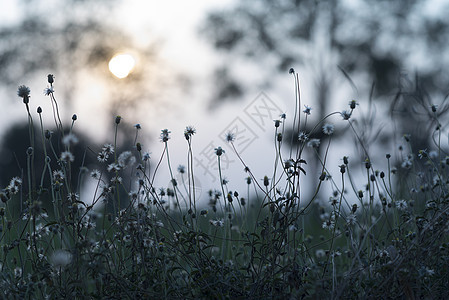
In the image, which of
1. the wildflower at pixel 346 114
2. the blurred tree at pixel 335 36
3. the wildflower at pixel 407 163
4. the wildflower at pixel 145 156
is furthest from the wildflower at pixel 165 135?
the blurred tree at pixel 335 36

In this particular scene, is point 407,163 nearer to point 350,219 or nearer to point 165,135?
point 350,219

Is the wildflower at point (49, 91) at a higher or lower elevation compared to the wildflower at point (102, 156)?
higher

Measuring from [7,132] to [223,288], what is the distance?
21.0 meters

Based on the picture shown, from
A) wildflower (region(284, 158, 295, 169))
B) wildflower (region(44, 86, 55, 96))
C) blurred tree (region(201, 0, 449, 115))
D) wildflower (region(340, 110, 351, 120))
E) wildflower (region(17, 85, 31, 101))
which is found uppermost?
blurred tree (region(201, 0, 449, 115))

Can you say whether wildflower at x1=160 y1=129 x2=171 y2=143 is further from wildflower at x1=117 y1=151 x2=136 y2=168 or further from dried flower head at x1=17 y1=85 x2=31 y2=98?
dried flower head at x1=17 y1=85 x2=31 y2=98

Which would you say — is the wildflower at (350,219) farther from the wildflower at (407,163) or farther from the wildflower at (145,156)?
the wildflower at (145,156)

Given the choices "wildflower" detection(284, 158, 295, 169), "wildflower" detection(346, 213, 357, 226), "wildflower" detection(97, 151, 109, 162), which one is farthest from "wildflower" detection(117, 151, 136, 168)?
"wildflower" detection(346, 213, 357, 226)

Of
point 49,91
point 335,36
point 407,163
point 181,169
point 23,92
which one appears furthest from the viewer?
point 335,36

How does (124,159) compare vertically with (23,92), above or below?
below

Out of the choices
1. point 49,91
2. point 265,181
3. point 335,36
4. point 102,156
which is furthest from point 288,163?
point 335,36

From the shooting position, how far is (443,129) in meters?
4.77

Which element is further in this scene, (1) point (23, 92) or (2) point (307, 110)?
(2) point (307, 110)

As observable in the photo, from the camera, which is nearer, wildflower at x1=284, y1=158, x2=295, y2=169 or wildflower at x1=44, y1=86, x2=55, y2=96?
wildflower at x1=284, y1=158, x2=295, y2=169

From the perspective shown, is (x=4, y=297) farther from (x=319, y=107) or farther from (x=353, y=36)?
(x=353, y=36)
